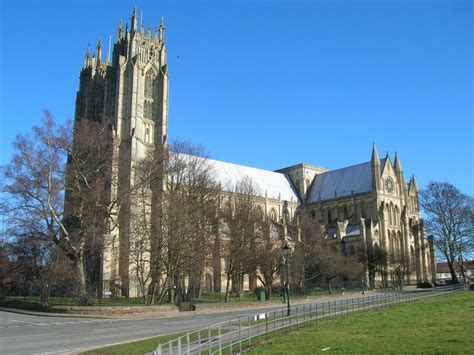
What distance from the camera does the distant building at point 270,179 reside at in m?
59.5

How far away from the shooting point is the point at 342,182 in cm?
8794

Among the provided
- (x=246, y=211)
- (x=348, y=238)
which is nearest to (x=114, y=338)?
(x=246, y=211)

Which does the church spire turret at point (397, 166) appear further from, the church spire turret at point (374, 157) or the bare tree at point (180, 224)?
the bare tree at point (180, 224)

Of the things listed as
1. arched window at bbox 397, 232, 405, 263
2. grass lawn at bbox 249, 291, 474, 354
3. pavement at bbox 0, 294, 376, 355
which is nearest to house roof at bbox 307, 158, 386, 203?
arched window at bbox 397, 232, 405, 263

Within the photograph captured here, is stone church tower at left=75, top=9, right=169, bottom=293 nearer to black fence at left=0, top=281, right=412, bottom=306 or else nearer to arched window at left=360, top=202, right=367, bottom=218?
black fence at left=0, top=281, right=412, bottom=306

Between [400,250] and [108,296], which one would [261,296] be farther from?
[400,250]

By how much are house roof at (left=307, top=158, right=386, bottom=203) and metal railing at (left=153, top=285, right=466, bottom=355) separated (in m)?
44.3

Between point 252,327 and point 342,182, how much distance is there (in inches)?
2835

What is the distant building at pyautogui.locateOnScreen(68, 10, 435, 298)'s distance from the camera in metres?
59.5

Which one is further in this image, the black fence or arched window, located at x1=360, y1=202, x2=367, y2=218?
arched window, located at x1=360, y1=202, x2=367, y2=218

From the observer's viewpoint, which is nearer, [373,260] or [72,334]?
[72,334]

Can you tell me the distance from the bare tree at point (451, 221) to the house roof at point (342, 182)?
742 inches

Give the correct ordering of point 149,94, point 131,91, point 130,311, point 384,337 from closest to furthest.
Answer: point 384,337
point 130,311
point 131,91
point 149,94

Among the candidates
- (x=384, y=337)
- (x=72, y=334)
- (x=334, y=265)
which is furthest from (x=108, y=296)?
(x=384, y=337)
